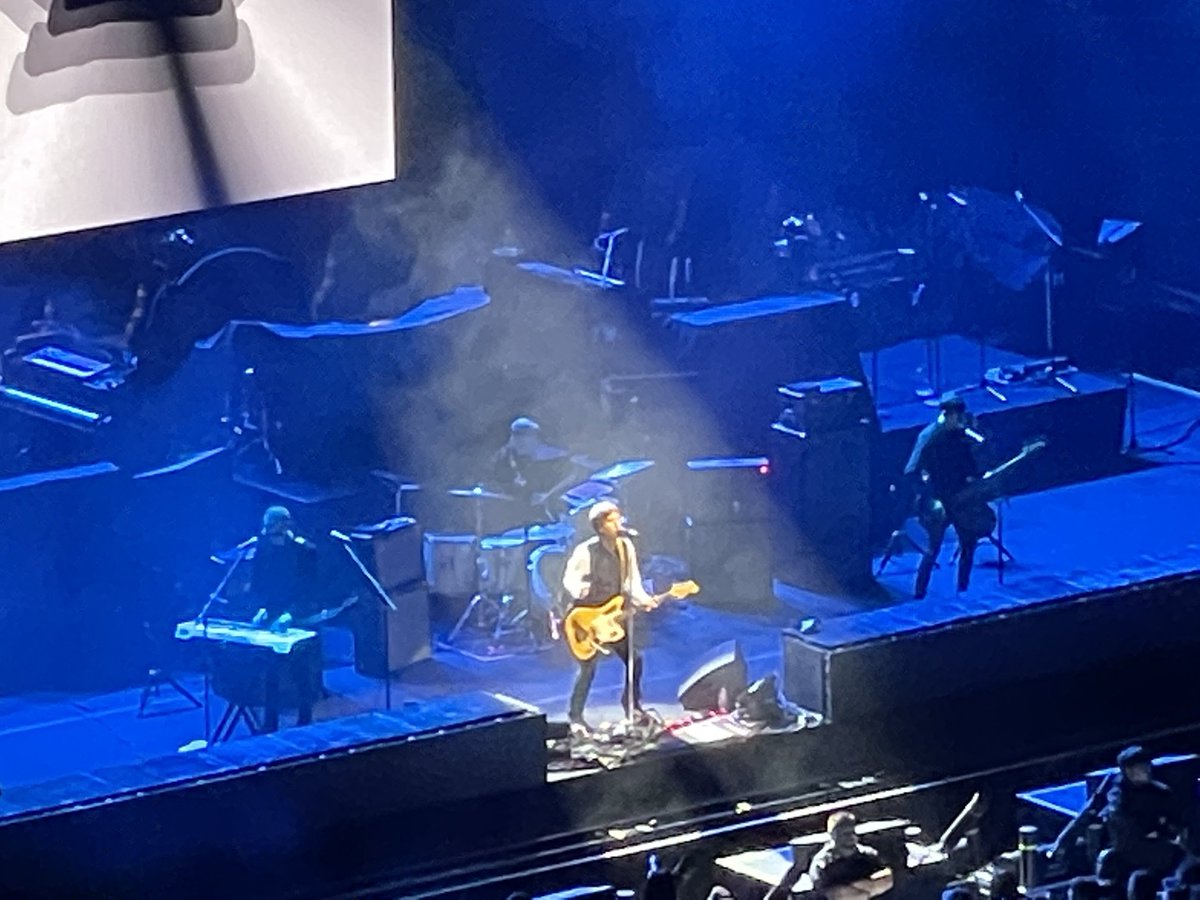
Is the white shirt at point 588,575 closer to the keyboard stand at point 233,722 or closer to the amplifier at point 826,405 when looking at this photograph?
the keyboard stand at point 233,722

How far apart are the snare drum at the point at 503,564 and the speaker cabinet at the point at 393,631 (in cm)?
40

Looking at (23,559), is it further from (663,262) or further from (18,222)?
(663,262)

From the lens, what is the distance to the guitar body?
16.5 metres

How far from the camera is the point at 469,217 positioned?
70.7ft

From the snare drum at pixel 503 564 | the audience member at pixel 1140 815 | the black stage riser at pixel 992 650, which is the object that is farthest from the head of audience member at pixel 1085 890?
the snare drum at pixel 503 564

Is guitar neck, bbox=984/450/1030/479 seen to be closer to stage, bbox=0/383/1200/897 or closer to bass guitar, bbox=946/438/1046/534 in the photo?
bass guitar, bbox=946/438/1046/534

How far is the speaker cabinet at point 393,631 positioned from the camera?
17688 mm

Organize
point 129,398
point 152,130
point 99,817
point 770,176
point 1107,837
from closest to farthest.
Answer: point 1107,837
point 99,817
point 152,130
point 129,398
point 770,176

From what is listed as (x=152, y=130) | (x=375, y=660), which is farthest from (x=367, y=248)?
(x=152, y=130)

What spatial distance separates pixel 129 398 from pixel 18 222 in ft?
12.2

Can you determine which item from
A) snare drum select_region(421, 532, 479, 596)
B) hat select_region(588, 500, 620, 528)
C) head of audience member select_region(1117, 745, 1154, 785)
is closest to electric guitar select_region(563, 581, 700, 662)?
hat select_region(588, 500, 620, 528)

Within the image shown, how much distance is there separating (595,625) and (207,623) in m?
1.84

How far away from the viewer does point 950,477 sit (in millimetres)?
18172

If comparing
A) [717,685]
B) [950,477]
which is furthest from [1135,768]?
[950,477]
